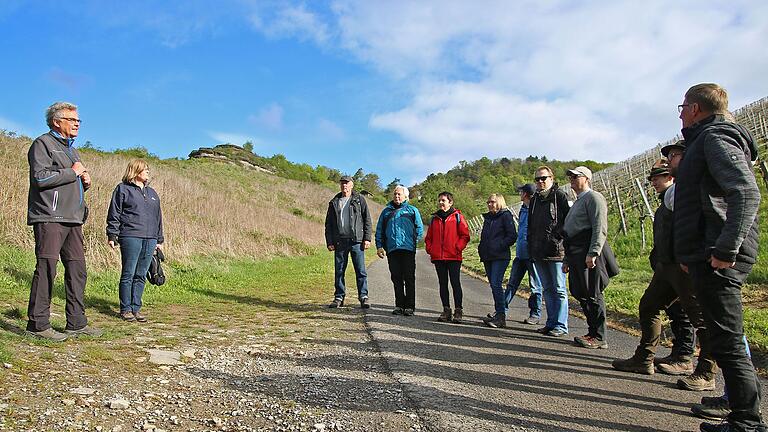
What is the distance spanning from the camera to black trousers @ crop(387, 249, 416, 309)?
781cm

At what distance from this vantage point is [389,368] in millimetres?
4453

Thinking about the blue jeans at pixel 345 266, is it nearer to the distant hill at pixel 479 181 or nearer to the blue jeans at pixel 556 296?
the blue jeans at pixel 556 296

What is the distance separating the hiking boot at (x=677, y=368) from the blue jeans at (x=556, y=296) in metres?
1.76

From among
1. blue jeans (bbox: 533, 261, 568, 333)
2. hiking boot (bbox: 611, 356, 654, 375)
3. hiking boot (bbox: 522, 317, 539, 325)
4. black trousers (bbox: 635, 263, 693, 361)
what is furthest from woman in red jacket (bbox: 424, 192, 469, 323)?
black trousers (bbox: 635, 263, 693, 361)

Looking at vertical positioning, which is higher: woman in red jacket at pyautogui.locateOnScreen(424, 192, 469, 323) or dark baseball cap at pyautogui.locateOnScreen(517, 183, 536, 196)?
dark baseball cap at pyautogui.locateOnScreen(517, 183, 536, 196)

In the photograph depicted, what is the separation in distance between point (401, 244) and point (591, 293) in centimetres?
297

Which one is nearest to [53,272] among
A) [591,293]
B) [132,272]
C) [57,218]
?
[57,218]

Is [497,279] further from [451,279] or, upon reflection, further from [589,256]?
[589,256]

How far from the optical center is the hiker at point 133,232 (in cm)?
630

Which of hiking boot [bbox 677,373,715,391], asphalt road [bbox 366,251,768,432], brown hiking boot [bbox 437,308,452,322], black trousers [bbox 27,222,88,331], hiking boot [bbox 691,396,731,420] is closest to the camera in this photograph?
asphalt road [bbox 366,251,768,432]

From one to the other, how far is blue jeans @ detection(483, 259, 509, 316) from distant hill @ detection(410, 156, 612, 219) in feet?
128

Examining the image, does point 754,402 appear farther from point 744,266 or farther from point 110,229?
point 110,229

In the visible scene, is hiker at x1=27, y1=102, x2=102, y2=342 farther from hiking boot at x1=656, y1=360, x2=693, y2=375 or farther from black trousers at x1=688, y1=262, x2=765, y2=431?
hiking boot at x1=656, y1=360, x2=693, y2=375

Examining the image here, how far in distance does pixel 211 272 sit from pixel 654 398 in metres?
9.91
